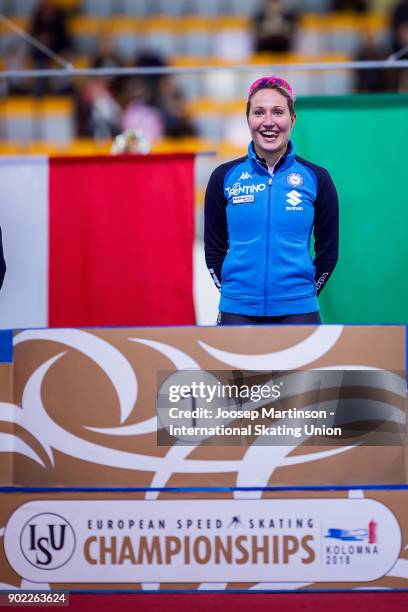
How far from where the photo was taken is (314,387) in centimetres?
350

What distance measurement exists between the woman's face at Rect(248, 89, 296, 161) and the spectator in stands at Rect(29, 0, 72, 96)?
8562mm

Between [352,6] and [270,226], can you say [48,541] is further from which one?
[352,6]

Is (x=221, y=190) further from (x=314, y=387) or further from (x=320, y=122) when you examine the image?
(x=320, y=122)

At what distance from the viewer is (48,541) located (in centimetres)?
350

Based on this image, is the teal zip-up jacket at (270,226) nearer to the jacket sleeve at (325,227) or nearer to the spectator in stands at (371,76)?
the jacket sleeve at (325,227)

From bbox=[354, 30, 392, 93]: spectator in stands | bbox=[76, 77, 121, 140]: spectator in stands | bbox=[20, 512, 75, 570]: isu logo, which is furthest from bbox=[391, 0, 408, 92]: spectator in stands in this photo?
bbox=[20, 512, 75, 570]: isu logo

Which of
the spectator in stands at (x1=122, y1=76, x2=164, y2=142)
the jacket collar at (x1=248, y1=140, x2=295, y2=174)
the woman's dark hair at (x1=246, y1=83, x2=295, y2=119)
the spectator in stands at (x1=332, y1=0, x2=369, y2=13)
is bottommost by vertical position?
the jacket collar at (x1=248, y1=140, x2=295, y2=174)

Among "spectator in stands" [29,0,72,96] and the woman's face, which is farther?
"spectator in stands" [29,0,72,96]

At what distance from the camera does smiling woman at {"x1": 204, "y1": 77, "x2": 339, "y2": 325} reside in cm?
420

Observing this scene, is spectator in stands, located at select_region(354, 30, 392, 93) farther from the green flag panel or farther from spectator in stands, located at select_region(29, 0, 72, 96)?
the green flag panel

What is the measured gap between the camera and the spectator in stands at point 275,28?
40.2 ft

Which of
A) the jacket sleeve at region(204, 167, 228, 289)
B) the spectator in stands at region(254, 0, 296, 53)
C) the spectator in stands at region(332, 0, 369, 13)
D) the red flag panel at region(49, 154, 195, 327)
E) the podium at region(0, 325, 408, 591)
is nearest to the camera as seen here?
the podium at region(0, 325, 408, 591)

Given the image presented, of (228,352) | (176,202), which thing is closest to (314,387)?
(228,352)

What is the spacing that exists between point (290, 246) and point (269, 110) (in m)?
0.59
